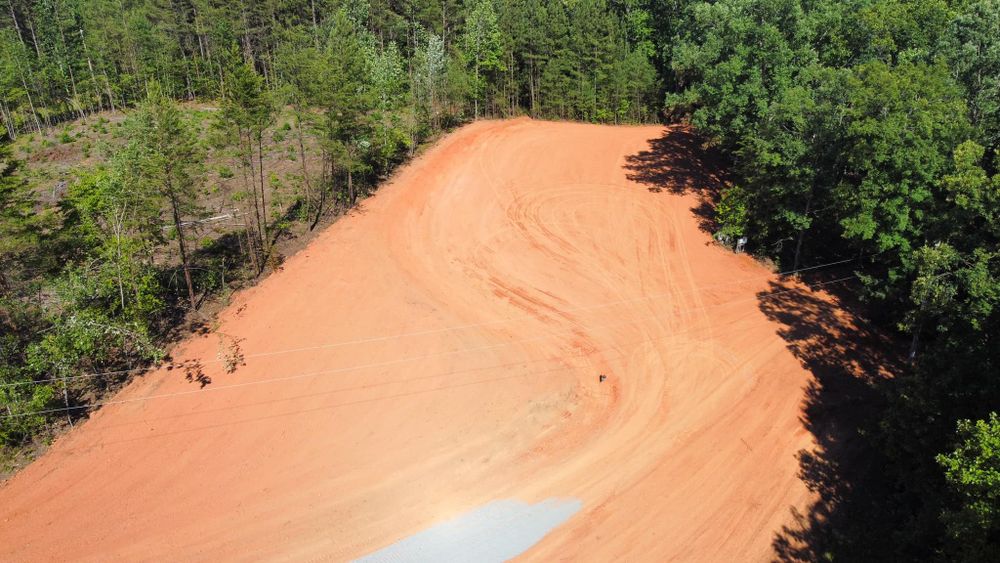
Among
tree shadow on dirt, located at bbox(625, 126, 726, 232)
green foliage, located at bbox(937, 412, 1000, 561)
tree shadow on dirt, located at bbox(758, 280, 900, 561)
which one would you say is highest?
tree shadow on dirt, located at bbox(625, 126, 726, 232)

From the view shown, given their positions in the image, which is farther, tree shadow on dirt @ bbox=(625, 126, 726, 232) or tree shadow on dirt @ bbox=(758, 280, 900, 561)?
tree shadow on dirt @ bbox=(625, 126, 726, 232)

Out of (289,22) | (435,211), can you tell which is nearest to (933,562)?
(435,211)

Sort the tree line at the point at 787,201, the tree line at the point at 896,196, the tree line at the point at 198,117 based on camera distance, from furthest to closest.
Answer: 1. the tree line at the point at 198,117
2. the tree line at the point at 787,201
3. the tree line at the point at 896,196

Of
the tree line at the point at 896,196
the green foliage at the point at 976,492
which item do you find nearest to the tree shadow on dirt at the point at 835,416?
the tree line at the point at 896,196

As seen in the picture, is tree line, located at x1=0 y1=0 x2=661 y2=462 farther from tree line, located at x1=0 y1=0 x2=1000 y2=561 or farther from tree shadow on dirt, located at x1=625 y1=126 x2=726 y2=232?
tree shadow on dirt, located at x1=625 y1=126 x2=726 y2=232

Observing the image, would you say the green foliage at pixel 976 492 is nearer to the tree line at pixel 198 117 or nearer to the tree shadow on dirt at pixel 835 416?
the tree shadow on dirt at pixel 835 416

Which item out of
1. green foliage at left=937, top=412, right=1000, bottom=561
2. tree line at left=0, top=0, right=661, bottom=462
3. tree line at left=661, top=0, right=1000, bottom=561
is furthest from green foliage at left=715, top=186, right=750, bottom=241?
tree line at left=0, top=0, right=661, bottom=462

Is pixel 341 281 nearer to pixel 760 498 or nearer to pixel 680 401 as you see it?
pixel 680 401
